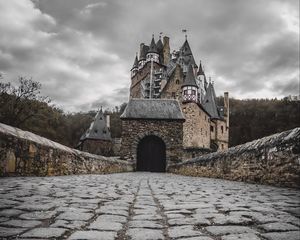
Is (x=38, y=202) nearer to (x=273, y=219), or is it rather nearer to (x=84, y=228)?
(x=84, y=228)

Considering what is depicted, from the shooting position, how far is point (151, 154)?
25.2 meters

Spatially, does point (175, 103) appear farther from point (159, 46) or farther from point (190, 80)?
point (159, 46)

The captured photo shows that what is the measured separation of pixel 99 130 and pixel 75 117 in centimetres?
1596

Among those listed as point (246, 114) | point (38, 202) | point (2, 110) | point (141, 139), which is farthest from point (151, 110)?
point (246, 114)

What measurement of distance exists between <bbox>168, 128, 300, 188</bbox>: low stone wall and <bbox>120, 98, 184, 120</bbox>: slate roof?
14.7 meters

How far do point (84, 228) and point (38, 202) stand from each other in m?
1.23

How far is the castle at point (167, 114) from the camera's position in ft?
77.3

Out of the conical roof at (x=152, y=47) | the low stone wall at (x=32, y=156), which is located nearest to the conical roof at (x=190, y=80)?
the conical roof at (x=152, y=47)

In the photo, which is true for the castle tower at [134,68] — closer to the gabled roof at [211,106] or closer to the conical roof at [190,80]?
the gabled roof at [211,106]

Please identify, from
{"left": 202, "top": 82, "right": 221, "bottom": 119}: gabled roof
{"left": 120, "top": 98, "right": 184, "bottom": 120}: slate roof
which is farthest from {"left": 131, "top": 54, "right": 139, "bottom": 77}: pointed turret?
{"left": 120, "top": 98, "right": 184, "bottom": 120}: slate roof

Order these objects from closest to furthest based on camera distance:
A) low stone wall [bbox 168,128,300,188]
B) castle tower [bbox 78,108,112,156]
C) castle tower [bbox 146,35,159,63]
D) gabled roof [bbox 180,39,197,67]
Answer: low stone wall [bbox 168,128,300,188], castle tower [bbox 78,108,112,156], gabled roof [bbox 180,39,197,67], castle tower [bbox 146,35,159,63]

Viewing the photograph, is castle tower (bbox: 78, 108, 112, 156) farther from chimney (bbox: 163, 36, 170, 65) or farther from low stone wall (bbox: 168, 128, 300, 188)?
low stone wall (bbox: 168, 128, 300, 188)

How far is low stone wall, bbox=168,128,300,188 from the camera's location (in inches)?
208

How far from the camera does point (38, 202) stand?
3.26 meters
